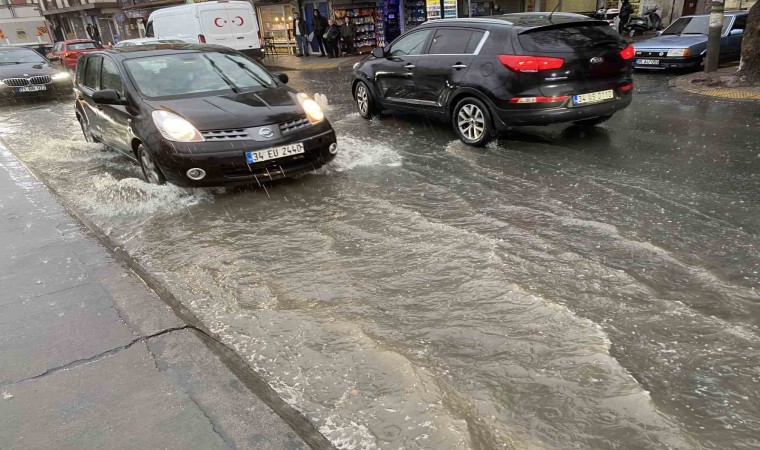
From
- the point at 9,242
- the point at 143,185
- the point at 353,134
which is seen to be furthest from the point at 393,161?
the point at 9,242

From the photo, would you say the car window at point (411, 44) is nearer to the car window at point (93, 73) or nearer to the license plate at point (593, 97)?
the license plate at point (593, 97)

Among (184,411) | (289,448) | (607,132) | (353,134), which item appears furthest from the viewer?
(353,134)

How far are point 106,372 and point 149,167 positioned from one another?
3597mm

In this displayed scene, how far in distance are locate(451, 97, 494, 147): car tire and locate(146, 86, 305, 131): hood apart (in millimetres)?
2323

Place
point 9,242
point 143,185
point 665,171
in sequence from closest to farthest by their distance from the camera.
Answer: point 9,242 → point 665,171 → point 143,185

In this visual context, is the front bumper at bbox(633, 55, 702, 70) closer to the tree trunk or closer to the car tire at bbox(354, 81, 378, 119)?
the tree trunk

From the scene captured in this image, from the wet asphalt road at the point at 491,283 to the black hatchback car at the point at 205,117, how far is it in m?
0.37

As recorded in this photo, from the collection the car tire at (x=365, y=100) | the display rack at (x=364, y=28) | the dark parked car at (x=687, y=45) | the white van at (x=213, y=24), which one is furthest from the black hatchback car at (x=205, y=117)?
the display rack at (x=364, y=28)

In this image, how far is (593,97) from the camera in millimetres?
6348

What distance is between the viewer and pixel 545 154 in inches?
253

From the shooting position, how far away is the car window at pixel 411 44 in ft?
25.4

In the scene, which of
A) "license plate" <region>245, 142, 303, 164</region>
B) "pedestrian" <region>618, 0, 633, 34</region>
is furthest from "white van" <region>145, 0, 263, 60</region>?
"license plate" <region>245, 142, 303, 164</region>

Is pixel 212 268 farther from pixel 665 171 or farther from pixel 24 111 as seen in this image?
pixel 24 111

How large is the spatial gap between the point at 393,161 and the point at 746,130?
4741 mm
